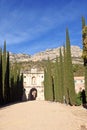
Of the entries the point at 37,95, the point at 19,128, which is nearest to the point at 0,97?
the point at 19,128

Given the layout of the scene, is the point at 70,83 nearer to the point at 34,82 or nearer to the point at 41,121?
the point at 41,121

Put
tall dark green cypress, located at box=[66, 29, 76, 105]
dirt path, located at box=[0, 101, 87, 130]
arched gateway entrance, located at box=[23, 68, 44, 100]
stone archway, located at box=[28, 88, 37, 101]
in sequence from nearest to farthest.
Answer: dirt path, located at box=[0, 101, 87, 130], tall dark green cypress, located at box=[66, 29, 76, 105], arched gateway entrance, located at box=[23, 68, 44, 100], stone archway, located at box=[28, 88, 37, 101]

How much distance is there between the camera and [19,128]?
13070 millimetres

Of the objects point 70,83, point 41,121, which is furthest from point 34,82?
point 41,121

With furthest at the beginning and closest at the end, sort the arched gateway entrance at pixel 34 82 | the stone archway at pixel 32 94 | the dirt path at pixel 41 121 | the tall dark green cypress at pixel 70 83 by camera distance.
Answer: the stone archway at pixel 32 94, the arched gateway entrance at pixel 34 82, the tall dark green cypress at pixel 70 83, the dirt path at pixel 41 121

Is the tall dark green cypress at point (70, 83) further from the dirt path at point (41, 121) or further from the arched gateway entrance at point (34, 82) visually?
the arched gateway entrance at point (34, 82)

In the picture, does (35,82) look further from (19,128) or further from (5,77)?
(19,128)

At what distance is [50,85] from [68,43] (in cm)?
2128

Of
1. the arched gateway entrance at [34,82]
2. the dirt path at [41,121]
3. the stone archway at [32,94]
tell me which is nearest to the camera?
the dirt path at [41,121]

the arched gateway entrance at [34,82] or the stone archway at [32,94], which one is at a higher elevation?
the arched gateway entrance at [34,82]

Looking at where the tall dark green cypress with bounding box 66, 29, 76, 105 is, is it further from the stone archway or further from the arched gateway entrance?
the stone archway

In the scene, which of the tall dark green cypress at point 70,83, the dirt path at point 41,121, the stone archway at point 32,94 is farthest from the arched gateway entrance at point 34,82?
the dirt path at point 41,121

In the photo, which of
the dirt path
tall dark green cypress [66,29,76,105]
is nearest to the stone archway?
tall dark green cypress [66,29,76,105]

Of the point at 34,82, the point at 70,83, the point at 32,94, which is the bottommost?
the point at 32,94
